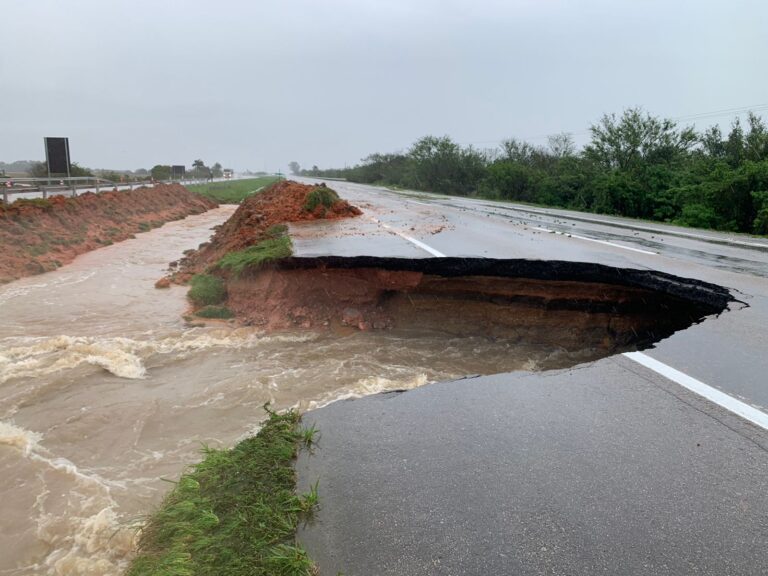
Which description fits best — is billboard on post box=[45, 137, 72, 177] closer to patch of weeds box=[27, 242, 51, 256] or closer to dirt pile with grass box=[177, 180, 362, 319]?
patch of weeds box=[27, 242, 51, 256]

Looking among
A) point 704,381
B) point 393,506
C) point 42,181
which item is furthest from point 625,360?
point 42,181

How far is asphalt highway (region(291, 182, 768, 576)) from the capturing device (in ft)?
7.14

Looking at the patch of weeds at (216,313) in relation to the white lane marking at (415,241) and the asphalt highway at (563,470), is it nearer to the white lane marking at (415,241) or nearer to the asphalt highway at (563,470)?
the white lane marking at (415,241)

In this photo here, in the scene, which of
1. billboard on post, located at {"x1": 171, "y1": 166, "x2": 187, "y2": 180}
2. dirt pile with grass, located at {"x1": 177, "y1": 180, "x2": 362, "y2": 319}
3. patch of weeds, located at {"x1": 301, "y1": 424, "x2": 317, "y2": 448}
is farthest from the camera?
billboard on post, located at {"x1": 171, "y1": 166, "x2": 187, "y2": 180}

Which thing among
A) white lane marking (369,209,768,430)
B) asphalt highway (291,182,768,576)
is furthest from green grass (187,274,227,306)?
white lane marking (369,209,768,430)

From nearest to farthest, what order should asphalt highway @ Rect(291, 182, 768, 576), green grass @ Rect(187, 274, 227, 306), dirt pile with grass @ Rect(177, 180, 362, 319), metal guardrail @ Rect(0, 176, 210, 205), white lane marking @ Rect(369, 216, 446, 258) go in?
asphalt highway @ Rect(291, 182, 768, 576) → white lane marking @ Rect(369, 216, 446, 258) → dirt pile with grass @ Rect(177, 180, 362, 319) → green grass @ Rect(187, 274, 227, 306) → metal guardrail @ Rect(0, 176, 210, 205)

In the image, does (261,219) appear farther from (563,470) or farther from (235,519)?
(563,470)

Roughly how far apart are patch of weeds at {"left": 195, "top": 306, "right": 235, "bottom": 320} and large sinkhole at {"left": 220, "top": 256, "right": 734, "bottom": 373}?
0.63ft

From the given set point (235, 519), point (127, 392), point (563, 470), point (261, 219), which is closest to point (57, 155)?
point (261, 219)

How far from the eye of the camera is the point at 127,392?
5707 mm

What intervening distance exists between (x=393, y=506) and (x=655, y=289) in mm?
5064

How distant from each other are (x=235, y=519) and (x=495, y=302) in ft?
17.1

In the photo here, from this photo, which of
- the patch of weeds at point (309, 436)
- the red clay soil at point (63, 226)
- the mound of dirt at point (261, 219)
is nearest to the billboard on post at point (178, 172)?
the red clay soil at point (63, 226)

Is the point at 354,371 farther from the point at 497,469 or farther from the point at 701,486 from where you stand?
the point at 701,486
